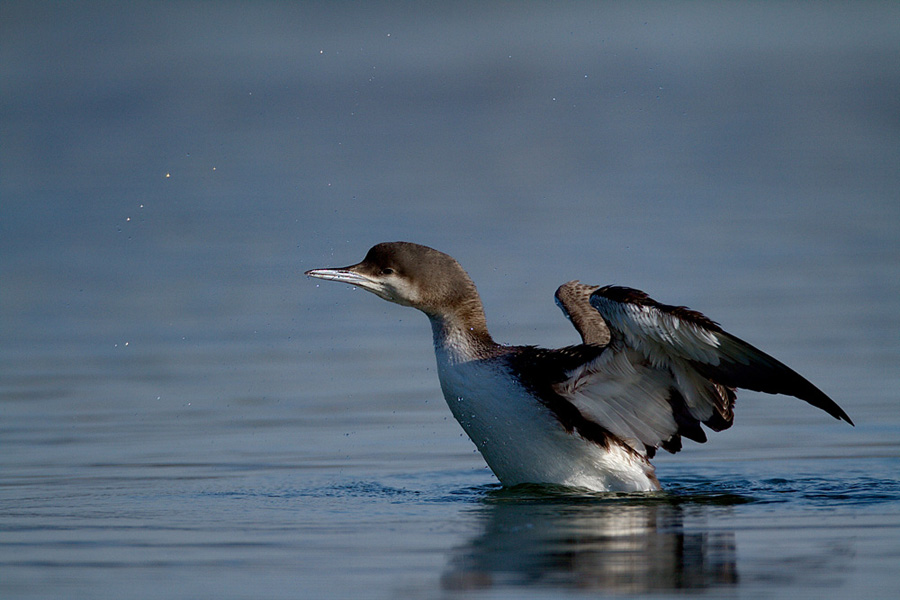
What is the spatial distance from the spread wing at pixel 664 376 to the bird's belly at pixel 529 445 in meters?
0.14

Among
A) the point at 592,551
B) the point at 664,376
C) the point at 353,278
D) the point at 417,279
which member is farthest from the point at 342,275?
the point at 592,551

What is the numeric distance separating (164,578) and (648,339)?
2567mm

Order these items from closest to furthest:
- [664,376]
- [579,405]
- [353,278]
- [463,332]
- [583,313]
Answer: [664,376] < [579,405] < [463,332] < [353,278] < [583,313]

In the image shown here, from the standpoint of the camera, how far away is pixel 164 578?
19.5 feet

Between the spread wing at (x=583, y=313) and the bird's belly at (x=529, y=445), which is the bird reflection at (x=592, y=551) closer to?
the bird's belly at (x=529, y=445)

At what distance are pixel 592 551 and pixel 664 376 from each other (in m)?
1.70

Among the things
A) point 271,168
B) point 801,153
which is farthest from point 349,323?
point 801,153

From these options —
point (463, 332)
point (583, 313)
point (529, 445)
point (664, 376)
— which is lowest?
point (529, 445)

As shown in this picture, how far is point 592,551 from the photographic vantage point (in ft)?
20.6

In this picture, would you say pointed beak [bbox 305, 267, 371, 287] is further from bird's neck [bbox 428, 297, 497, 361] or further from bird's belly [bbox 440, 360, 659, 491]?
bird's belly [bbox 440, 360, 659, 491]

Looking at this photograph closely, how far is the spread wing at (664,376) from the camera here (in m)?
7.08

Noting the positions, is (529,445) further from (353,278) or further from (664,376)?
(353,278)

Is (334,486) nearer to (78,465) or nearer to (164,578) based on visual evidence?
(78,465)

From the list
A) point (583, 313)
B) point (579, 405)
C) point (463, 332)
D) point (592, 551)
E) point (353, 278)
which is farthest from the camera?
point (583, 313)
